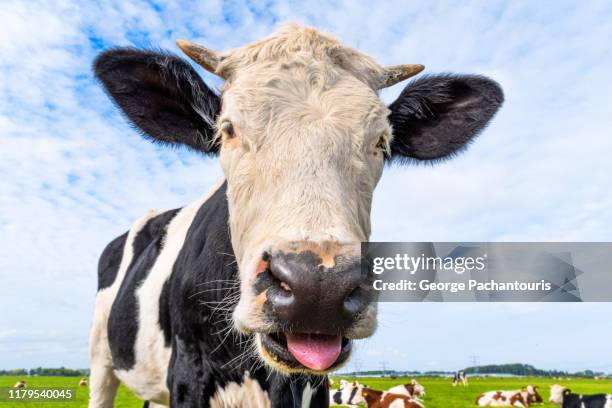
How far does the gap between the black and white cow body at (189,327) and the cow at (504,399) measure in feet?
91.2

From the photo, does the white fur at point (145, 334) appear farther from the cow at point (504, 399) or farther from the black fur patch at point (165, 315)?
the cow at point (504, 399)

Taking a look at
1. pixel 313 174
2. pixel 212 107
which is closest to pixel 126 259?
pixel 212 107

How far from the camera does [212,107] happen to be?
452cm

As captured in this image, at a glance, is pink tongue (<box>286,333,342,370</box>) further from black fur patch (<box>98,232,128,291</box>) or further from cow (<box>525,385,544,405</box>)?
cow (<box>525,385,544,405</box>)

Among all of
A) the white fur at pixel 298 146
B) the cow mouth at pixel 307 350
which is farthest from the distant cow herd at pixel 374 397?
the cow mouth at pixel 307 350

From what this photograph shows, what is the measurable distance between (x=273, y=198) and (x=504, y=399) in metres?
31.3

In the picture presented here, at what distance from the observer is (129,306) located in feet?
20.9

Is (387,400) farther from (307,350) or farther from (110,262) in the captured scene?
(307,350)

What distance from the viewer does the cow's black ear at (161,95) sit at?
177 inches

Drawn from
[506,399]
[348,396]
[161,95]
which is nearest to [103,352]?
[161,95]

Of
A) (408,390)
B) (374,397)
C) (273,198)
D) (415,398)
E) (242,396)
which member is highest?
(408,390)

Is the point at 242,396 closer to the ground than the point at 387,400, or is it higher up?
closer to the ground

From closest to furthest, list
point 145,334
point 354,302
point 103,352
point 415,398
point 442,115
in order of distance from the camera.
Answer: point 354,302 → point 442,115 → point 145,334 → point 103,352 → point 415,398

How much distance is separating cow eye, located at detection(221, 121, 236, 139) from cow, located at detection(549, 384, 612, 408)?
89.2 feet
